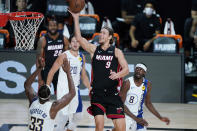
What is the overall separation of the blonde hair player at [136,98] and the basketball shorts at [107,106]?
490mm

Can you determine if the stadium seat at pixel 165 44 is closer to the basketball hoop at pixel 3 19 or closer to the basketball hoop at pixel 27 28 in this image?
the basketball hoop at pixel 27 28

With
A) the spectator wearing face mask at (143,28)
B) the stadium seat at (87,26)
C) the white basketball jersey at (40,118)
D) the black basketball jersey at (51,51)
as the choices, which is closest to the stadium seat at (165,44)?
the spectator wearing face mask at (143,28)

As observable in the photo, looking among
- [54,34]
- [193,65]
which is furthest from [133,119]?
[193,65]

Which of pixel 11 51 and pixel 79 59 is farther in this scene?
pixel 11 51

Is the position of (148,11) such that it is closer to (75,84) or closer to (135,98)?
(135,98)

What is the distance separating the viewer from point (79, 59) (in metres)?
7.61

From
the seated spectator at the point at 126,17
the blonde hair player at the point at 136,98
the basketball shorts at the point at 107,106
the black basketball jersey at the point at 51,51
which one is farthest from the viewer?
the seated spectator at the point at 126,17

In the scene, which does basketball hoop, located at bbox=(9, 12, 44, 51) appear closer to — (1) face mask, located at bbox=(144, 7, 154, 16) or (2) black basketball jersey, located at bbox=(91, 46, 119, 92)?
(2) black basketball jersey, located at bbox=(91, 46, 119, 92)

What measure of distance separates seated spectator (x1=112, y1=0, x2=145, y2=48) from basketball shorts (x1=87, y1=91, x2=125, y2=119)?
6495 millimetres

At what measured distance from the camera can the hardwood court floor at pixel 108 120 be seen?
29.3ft

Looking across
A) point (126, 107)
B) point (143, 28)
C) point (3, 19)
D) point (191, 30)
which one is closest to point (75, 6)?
point (3, 19)

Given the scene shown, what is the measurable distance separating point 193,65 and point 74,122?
6109mm

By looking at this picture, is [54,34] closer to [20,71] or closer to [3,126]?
[3,126]

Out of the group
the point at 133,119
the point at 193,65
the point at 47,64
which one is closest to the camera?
the point at 133,119
